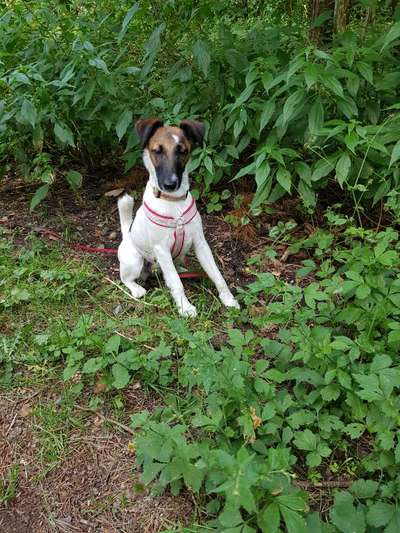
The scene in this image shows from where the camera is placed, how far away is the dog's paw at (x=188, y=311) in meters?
3.20

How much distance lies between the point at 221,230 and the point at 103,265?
1.04 meters

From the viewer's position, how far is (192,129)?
10.4 ft

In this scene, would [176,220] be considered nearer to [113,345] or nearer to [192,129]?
[192,129]

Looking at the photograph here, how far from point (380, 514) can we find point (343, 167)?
210 cm

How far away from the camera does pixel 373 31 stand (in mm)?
3604

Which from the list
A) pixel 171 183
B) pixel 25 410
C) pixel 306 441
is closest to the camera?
pixel 306 441

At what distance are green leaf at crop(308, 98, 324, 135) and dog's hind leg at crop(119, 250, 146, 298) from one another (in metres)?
1.48

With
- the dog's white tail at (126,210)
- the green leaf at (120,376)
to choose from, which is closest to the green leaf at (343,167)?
the dog's white tail at (126,210)

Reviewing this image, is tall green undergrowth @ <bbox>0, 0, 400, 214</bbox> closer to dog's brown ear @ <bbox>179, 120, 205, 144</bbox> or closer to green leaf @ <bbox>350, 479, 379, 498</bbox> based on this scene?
dog's brown ear @ <bbox>179, 120, 205, 144</bbox>

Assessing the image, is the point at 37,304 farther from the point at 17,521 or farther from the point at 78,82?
the point at 78,82

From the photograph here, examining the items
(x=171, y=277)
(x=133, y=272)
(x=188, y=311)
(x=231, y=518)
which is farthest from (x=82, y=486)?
(x=133, y=272)

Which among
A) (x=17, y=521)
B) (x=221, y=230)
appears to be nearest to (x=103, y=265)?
(x=221, y=230)

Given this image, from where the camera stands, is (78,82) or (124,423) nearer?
(124,423)

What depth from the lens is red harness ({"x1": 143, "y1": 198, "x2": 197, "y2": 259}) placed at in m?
3.17
